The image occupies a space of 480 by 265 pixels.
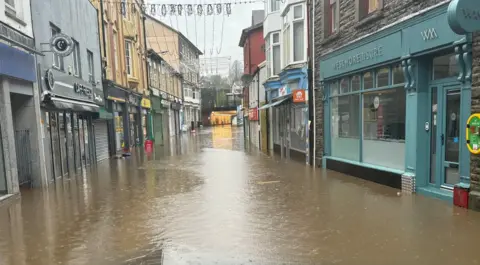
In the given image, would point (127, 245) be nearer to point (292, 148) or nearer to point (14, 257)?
point (14, 257)

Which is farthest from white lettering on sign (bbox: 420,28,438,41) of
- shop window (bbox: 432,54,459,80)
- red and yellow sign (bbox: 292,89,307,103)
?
red and yellow sign (bbox: 292,89,307,103)

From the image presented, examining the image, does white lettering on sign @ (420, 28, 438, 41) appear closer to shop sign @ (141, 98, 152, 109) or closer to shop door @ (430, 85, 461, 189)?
shop door @ (430, 85, 461, 189)

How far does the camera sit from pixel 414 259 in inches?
165

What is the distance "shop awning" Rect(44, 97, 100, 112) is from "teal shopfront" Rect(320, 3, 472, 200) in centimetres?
862

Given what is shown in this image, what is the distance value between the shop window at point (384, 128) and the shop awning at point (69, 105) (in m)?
9.06

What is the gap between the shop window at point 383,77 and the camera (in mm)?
8602

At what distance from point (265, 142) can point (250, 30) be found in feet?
35.4

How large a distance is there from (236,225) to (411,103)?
15.7ft

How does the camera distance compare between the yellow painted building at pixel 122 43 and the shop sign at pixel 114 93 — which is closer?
the shop sign at pixel 114 93

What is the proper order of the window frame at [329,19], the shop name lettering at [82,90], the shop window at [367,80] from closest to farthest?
1. the shop window at [367,80]
2. the window frame at [329,19]
3. the shop name lettering at [82,90]

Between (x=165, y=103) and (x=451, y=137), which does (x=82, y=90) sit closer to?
(x=451, y=137)

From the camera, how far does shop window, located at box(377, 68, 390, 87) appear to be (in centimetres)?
860

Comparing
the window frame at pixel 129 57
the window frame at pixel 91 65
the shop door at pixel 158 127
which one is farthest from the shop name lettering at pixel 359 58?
the shop door at pixel 158 127

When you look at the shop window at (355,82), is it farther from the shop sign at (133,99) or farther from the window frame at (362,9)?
the shop sign at (133,99)
